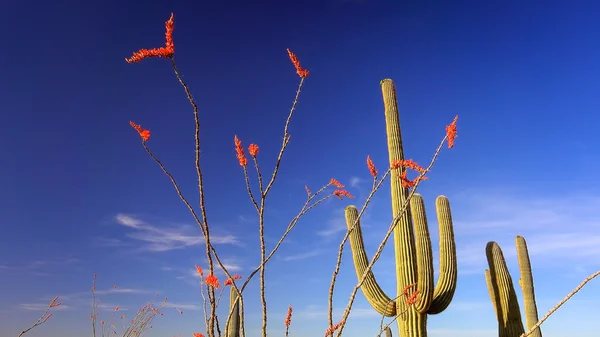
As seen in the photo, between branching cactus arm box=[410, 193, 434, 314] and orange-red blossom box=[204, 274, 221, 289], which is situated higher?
branching cactus arm box=[410, 193, 434, 314]

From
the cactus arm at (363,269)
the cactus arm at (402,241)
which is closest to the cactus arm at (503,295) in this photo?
the cactus arm at (402,241)

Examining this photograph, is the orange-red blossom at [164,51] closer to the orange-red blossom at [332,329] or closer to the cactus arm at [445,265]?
the orange-red blossom at [332,329]

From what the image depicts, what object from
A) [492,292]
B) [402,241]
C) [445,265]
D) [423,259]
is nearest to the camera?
[423,259]

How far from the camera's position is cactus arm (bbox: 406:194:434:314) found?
26.2 feet

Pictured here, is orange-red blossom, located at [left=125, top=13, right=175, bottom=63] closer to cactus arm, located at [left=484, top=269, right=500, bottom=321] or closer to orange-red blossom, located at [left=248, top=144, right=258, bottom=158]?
orange-red blossom, located at [left=248, top=144, right=258, bottom=158]

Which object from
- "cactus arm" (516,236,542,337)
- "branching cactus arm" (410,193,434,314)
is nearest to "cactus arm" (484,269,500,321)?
"cactus arm" (516,236,542,337)

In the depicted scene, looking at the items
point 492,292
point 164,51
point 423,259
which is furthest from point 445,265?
point 164,51

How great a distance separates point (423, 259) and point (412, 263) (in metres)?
0.20

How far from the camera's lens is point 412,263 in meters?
8.18

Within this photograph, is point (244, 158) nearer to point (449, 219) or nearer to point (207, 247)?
point (207, 247)

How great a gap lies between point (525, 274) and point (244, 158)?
11.3m

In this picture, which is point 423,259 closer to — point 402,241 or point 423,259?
point 423,259

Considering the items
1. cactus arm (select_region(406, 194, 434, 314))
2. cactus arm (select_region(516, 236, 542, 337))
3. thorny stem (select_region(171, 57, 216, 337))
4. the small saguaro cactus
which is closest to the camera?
thorny stem (select_region(171, 57, 216, 337))

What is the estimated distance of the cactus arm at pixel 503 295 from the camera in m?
9.45
